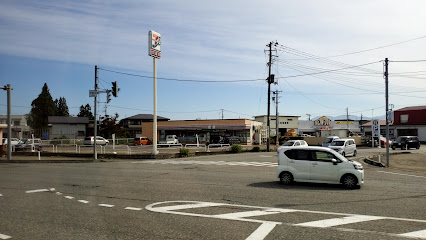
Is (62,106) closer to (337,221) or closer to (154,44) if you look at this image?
(154,44)

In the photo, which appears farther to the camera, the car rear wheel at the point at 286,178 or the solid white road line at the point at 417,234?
the car rear wheel at the point at 286,178

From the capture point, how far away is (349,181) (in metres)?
12.0

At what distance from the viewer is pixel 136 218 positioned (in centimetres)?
751

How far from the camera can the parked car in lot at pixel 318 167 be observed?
1206cm

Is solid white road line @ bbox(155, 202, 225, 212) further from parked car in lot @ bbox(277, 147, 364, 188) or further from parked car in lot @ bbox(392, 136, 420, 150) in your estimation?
parked car in lot @ bbox(392, 136, 420, 150)

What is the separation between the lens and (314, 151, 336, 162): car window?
12430 millimetres

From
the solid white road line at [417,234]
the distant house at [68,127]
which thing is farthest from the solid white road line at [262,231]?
the distant house at [68,127]

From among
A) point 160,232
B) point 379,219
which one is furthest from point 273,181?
point 160,232

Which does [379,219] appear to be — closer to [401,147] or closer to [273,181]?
[273,181]

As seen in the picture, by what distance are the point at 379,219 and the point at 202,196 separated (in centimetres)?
504

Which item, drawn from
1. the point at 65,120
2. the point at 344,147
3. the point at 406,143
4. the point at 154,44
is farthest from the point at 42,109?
the point at 406,143

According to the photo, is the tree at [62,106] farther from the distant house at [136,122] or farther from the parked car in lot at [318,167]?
the parked car in lot at [318,167]

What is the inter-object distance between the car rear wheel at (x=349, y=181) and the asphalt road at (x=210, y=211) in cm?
34

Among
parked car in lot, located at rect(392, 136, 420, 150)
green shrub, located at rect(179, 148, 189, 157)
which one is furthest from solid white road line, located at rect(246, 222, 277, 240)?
parked car in lot, located at rect(392, 136, 420, 150)
